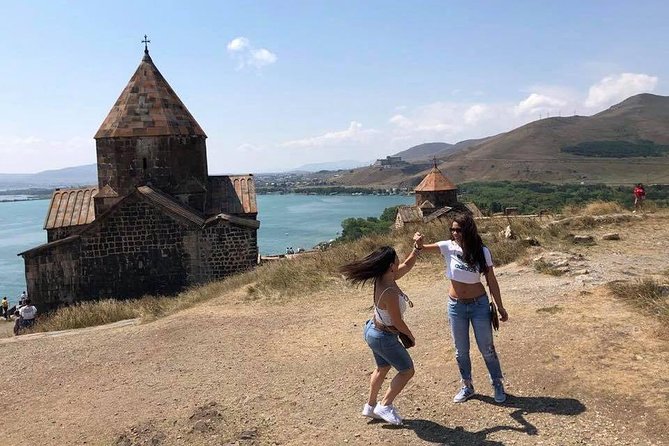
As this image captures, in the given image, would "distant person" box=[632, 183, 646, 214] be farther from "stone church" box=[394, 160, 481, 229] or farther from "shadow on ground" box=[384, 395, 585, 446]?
"stone church" box=[394, 160, 481, 229]

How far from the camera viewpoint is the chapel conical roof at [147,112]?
1260cm

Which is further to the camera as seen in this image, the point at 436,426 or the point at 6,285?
the point at 6,285

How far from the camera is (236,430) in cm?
413

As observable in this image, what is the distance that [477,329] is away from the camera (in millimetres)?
3816

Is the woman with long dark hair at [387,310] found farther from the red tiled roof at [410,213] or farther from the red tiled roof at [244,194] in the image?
the red tiled roof at [410,213]

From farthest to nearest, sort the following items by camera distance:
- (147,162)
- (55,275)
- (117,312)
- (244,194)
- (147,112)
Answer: (244,194) → (147,112) → (147,162) → (55,275) → (117,312)

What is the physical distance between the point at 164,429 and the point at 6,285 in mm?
41340

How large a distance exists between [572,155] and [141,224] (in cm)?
13100

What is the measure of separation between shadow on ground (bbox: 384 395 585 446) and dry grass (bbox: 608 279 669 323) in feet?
6.04

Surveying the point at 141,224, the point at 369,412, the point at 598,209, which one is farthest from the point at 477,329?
the point at 598,209

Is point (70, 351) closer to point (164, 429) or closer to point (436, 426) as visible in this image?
point (164, 429)

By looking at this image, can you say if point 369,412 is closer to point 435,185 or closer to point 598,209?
point 598,209

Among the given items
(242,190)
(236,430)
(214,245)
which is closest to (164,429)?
(236,430)

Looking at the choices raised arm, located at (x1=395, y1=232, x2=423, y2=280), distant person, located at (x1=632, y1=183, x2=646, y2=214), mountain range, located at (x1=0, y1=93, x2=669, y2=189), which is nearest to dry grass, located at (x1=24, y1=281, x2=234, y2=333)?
raised arm, located at (x1=395, y1=232, x2=423, y2=280)
